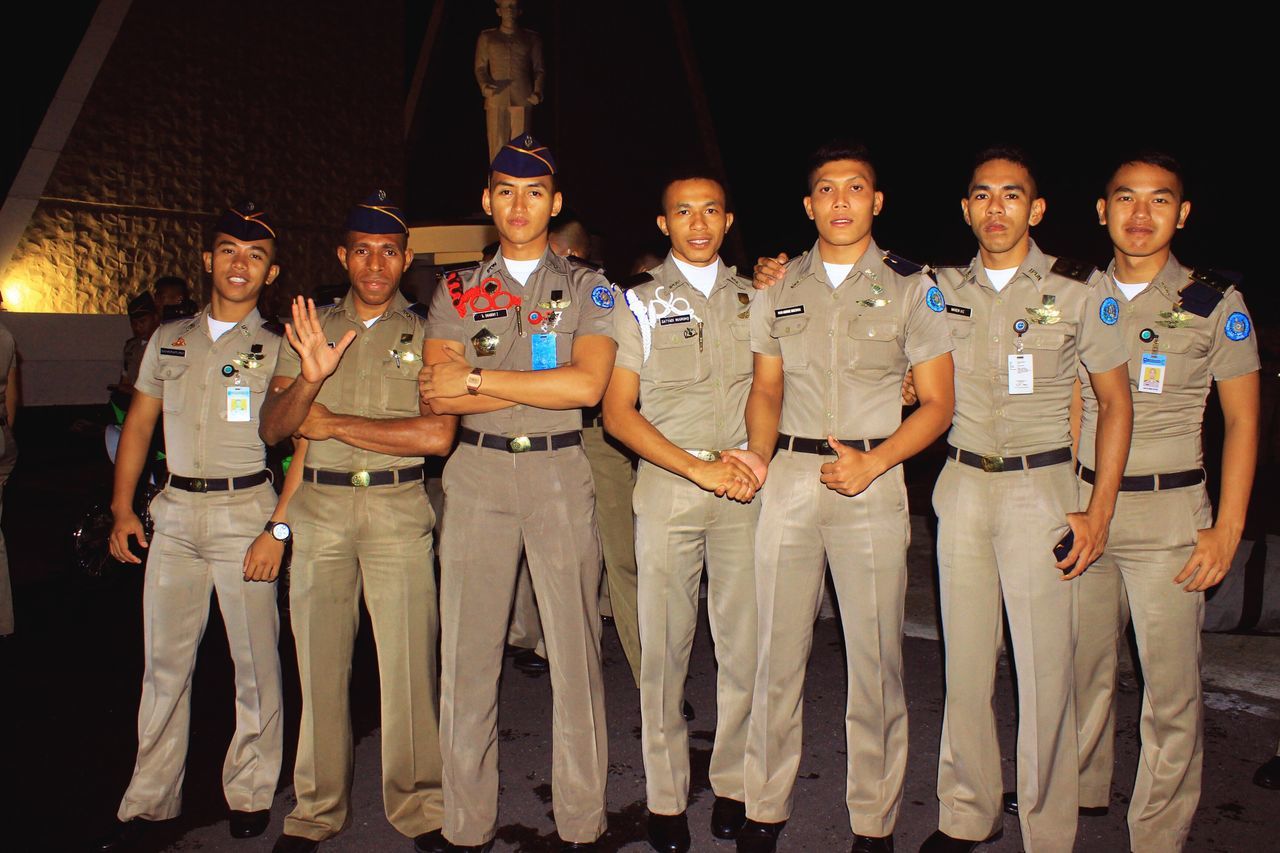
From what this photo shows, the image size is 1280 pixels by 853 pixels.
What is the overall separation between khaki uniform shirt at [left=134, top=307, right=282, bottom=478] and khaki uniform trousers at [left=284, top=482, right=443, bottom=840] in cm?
35

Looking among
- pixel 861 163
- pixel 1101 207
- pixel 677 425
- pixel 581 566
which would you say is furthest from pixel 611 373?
pixel 1101 207

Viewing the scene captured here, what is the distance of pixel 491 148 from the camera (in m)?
12.7

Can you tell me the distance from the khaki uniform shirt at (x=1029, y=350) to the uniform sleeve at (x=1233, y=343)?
0.37 metres

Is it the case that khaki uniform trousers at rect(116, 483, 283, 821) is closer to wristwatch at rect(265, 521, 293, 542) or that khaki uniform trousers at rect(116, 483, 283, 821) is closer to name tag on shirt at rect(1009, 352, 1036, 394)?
wristwatch at rect(265, 521, 293, 542)

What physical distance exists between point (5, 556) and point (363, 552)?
3.39m

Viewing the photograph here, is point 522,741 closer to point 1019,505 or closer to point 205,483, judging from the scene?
point 205,483

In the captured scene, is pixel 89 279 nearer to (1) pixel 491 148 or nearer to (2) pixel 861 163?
(1) pixel 491 148

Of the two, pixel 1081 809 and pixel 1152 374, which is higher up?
pixel 1152 374

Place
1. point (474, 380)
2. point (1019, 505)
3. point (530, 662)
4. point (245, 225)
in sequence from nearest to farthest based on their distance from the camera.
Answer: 1. point (474, 380)
2. point (1019, 505)
3. point (245, 225)
4. point (530, 662)

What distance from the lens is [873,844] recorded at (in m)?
3.21

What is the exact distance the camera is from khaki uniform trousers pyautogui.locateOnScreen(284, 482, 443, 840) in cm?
330

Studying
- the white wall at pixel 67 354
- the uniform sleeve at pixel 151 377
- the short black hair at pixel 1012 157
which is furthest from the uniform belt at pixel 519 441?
the white wall at pixel 67 354

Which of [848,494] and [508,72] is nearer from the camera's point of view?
[848,494]

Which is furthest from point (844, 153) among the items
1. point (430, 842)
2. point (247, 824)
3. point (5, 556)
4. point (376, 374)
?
point (5, 556)
